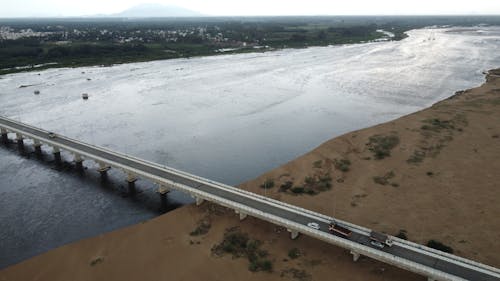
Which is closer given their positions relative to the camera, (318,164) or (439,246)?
(439,246)

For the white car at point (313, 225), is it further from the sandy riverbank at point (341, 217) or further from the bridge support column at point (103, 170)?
the bridge support column at point (103, 170)

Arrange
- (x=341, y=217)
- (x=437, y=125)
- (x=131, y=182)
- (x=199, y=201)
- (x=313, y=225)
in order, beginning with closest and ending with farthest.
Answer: (x=313, y=225)
(x=341, y=217)
(x=199, y=201)
(x=131, y=182)
(x=437, y=125)

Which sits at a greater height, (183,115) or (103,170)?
(183,115)

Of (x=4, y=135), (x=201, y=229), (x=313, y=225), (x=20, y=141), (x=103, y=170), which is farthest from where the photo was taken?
(x=4, y=135)

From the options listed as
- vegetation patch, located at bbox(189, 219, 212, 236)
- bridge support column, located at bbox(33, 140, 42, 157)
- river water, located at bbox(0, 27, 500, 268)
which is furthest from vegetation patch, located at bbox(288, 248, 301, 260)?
bridge support column, located at bbox(33, 140, 42, 157)

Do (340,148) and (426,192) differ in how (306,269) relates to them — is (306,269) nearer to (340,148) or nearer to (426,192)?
(426,192)

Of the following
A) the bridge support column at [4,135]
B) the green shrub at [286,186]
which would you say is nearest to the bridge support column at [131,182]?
the green shrub at [286,186]

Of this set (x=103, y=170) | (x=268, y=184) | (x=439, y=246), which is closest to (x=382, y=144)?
(x=268, y=184)

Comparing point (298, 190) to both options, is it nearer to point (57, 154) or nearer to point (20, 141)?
point (57, 154)
